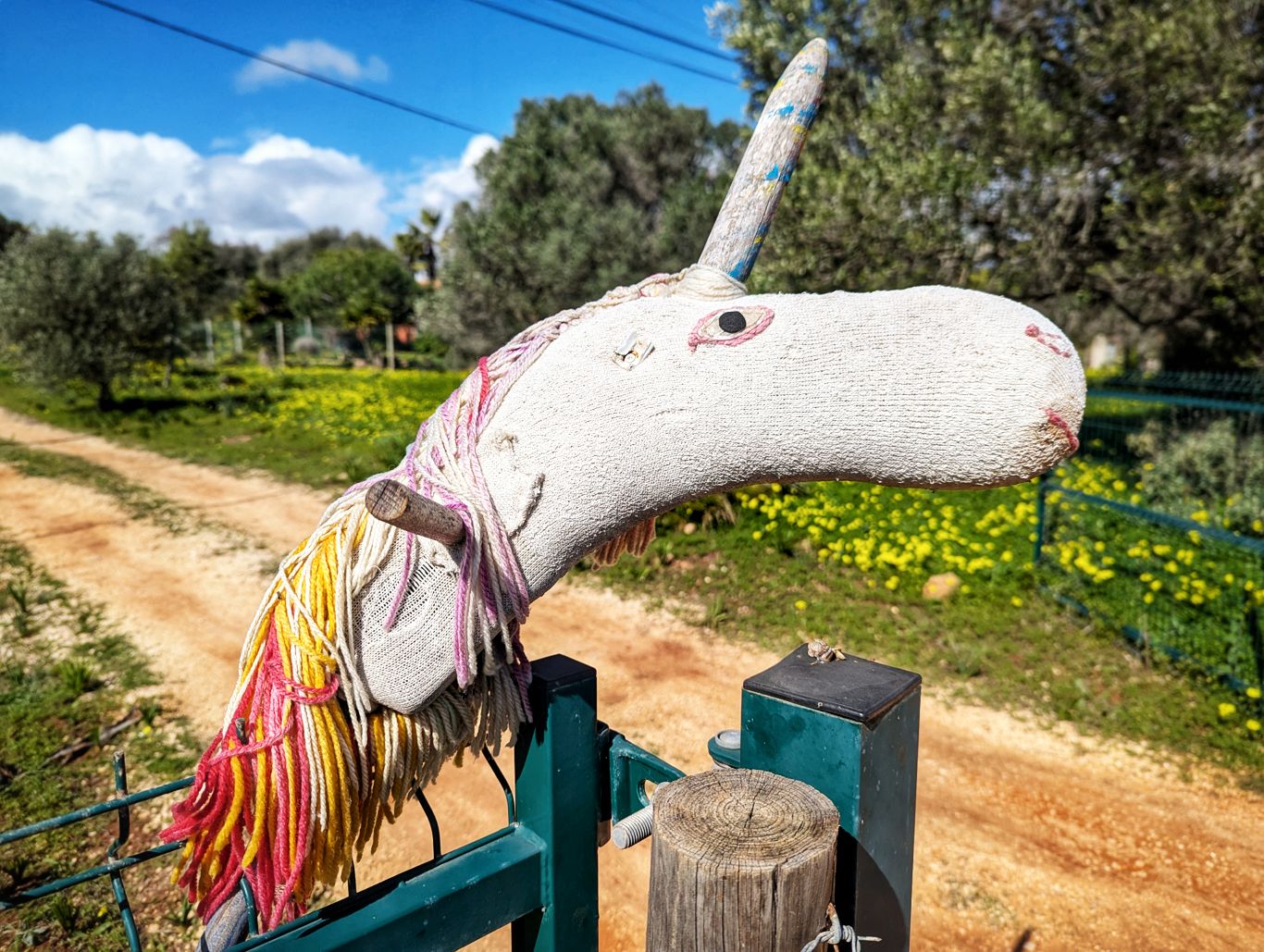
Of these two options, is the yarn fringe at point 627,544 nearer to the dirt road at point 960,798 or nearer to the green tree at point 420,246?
the dirt road at point 960,798

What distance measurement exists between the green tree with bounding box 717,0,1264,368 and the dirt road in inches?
171

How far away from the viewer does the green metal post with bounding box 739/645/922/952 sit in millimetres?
1364

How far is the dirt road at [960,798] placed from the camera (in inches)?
132

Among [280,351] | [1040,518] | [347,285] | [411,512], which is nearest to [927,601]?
[1040,518]

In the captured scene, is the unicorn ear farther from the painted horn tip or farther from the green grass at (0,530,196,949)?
the green grass at (0,530,196,949)

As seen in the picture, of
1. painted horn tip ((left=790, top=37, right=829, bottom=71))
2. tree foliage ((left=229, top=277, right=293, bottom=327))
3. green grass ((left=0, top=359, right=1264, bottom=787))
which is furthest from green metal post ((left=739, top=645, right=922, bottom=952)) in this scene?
tree foliage ((left=229, top=277, right=293, bottom=327))

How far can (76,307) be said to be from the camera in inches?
555

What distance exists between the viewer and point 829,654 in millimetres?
1632

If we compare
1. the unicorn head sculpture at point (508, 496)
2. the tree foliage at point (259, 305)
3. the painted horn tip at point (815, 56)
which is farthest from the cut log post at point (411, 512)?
the tree foliage at point (259, 305)

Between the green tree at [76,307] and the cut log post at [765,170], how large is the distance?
16.1 metres

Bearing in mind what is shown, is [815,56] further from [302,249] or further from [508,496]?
[302,249]

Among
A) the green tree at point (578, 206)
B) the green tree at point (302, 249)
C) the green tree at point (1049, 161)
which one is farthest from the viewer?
the green tree at point (302, 249)

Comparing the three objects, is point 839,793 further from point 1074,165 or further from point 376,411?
point 376,411

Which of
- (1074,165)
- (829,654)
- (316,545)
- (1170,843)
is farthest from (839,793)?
(1074,165)
